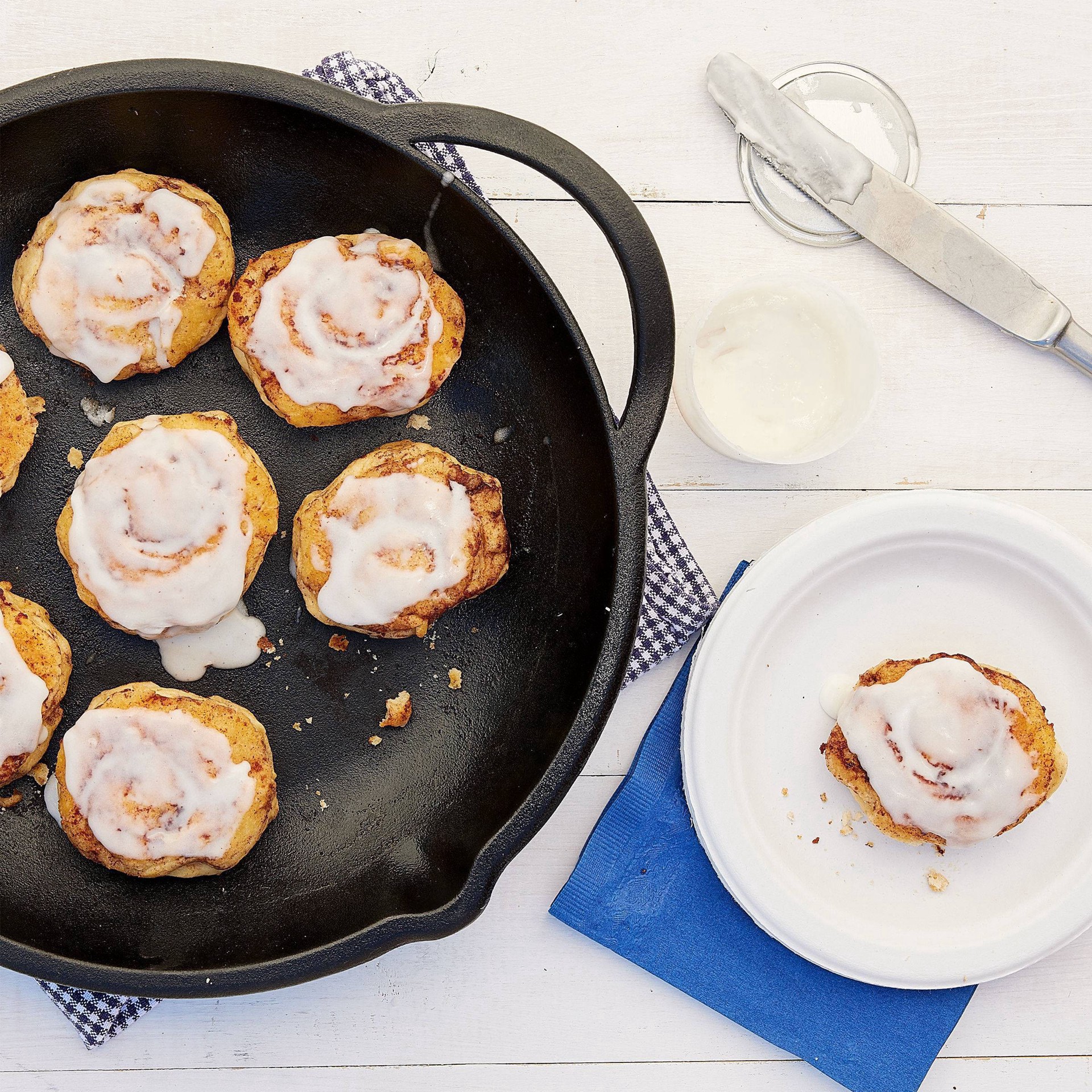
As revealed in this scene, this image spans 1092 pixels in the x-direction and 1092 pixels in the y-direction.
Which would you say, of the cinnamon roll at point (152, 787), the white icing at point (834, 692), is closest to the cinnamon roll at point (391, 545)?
the cinnamon roll at point (152, 787)

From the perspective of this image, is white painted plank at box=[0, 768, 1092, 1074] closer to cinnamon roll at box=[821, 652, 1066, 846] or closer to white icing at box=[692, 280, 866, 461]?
cinnamon roll at box=[821, 652, 1066, 846]

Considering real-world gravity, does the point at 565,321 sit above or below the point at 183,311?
above

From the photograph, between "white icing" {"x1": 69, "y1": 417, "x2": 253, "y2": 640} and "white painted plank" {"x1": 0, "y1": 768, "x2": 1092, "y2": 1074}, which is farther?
"white painted plank" {"x1": 0, "y1": 768, "x2": 1092, "y2": 1074}

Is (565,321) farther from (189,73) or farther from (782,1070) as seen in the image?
(782,1070)

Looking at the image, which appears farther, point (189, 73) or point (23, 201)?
point (23, 201)

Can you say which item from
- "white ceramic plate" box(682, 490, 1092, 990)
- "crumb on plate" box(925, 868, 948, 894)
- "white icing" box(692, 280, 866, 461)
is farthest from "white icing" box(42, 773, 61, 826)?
"crumb on plate" box(925, 868, 948, 894)

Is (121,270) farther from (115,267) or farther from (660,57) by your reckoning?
(660,57)

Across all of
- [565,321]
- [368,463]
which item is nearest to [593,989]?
[368,463]

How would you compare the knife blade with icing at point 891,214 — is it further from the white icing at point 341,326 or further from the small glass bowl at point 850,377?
the white icing at point 341,326
